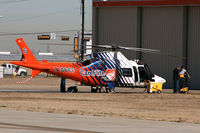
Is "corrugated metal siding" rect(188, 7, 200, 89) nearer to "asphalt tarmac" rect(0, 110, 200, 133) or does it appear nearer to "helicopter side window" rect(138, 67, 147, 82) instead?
"helicopter side window" rect(138, 67, 147, 82)

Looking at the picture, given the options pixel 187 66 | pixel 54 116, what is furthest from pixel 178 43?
pixel 54 116

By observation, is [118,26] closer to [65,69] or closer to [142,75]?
[142,75]

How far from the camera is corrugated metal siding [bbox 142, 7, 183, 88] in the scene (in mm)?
49312

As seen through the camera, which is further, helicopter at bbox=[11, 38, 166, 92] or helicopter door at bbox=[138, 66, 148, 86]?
helicopter door at bbox=[138, 66, 148, 86]

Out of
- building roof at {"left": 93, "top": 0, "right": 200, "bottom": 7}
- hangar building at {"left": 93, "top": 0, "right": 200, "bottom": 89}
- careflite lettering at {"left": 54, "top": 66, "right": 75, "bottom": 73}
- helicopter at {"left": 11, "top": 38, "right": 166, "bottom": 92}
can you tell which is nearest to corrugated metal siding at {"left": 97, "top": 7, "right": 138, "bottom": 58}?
hangar building at {"left": 93, "top": 0, "right": 200, "bottom": 89}

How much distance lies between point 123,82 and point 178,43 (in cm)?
1588

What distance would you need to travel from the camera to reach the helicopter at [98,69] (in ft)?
111

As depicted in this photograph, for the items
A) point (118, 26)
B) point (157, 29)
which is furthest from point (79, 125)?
point (118, 26)

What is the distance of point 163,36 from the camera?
1972 inches

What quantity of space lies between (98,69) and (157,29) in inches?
685

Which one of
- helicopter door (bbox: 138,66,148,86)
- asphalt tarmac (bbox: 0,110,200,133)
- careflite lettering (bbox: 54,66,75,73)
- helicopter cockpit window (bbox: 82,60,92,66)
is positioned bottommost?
asphalt tarmac (bbox: 0,110,200,133)

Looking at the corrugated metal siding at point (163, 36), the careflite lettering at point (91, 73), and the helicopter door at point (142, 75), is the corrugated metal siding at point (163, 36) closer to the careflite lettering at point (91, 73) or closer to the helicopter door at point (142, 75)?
the helicopter door at point (142, 75)

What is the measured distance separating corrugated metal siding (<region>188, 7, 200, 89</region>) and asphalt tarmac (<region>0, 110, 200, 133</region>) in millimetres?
31841

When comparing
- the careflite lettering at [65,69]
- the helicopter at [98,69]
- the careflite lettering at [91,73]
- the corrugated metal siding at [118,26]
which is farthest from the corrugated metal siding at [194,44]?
the careflite lettering at [65,69]
